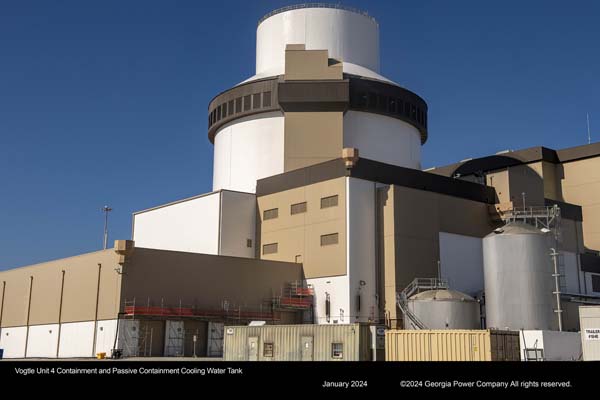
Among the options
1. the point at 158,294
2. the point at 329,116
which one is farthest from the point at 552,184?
the point at 158,294

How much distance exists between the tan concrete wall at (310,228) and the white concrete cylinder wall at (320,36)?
17.5 metres

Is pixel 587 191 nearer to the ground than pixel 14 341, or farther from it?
farther from it

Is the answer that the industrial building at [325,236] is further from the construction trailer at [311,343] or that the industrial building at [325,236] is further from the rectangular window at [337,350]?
the rectangular window at [337,350]

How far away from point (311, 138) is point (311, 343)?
1226 inches

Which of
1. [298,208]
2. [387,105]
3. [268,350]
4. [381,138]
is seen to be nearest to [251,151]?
[298,208]

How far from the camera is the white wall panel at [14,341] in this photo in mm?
58781

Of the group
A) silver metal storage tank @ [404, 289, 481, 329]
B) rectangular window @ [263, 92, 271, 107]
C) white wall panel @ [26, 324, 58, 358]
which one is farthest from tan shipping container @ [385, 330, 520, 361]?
rectangular window @ [263, 92, 271, 107]

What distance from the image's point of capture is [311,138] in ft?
211

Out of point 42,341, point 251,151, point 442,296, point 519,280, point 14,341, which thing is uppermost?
point 251,151

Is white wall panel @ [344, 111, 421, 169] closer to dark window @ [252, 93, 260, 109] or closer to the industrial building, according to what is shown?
the industrial building

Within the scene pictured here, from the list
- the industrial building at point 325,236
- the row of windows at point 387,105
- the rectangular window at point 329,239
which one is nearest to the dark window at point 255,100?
the industrial building at point 325,236

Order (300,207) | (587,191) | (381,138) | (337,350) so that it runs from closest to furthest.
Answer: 1. (337,350)
2. (300,207)
3. (381,138)
4. (587,191)

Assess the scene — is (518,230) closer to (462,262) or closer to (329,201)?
(462,262)
